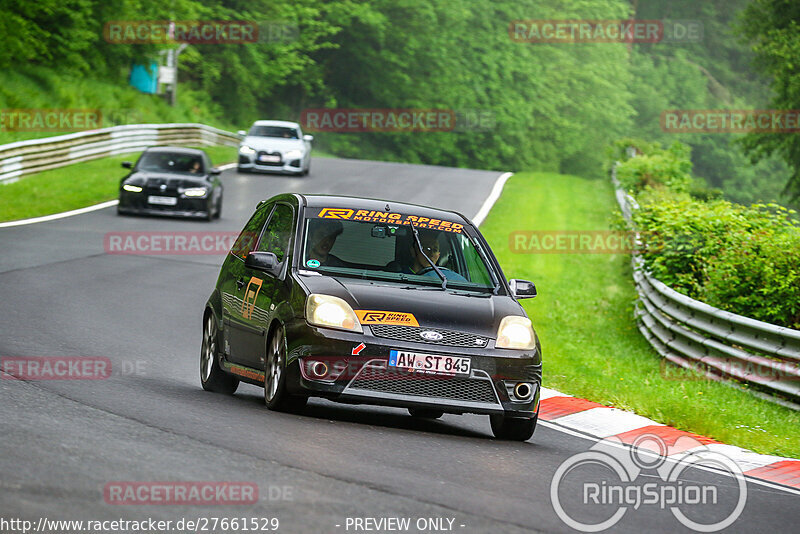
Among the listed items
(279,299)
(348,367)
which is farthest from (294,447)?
(279,299)

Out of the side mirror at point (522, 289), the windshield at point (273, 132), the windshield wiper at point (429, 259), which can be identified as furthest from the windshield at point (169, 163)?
the side mirror at point (522, 289)

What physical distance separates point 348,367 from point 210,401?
1.59 metres

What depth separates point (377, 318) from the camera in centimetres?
885

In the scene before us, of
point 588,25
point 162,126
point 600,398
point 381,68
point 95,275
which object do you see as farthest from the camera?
point 588,25

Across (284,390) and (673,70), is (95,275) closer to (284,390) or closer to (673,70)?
(284,390)

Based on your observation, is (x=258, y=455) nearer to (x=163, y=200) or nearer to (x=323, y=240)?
(x=323, y=240)

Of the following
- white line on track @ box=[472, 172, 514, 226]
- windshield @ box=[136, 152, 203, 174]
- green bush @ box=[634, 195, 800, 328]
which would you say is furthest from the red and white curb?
white line on track @ box=[472, 172, 514, 226]

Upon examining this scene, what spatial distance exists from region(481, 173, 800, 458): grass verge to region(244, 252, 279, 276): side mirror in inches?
142

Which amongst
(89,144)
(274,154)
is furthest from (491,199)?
(89,144)

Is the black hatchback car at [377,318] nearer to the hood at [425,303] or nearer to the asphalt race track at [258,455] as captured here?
the hood at [425,303]

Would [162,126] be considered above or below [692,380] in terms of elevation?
below

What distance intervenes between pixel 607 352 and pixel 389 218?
22.2ft

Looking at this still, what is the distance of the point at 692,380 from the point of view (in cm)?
1419

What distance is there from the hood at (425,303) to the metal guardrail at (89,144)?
21.6 m
